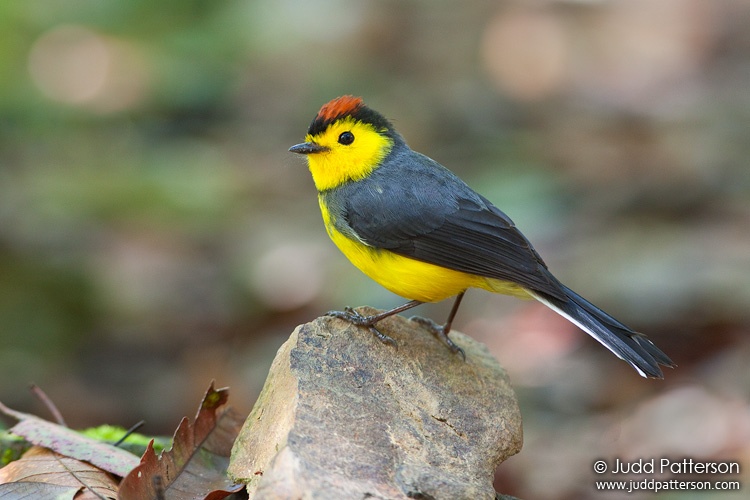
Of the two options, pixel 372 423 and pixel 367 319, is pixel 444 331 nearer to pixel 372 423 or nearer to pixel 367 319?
pixel 367 319

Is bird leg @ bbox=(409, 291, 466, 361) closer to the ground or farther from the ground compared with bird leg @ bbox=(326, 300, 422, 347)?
Result: farther from the ground

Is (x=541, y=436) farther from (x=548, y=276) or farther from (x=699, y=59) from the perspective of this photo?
(x=699, y=59)

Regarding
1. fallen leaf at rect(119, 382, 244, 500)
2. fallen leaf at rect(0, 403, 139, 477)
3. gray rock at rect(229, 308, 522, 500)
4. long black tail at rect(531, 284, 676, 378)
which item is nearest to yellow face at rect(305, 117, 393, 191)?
gray rock at rect(229, 308, 522, 500)

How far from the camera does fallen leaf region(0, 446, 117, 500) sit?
125 inches

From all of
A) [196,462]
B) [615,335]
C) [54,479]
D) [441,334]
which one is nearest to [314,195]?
[441,334]

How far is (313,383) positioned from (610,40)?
11.1m

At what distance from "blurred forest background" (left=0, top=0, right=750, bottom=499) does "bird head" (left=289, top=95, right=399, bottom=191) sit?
1.20 metres

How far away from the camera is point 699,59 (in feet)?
42.5

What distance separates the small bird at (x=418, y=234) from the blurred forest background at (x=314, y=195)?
4.08 ft

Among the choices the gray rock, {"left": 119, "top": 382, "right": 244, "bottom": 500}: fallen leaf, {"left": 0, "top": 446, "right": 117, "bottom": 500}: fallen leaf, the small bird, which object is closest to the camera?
the gray rock

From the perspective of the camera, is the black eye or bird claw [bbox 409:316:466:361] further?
the black eye

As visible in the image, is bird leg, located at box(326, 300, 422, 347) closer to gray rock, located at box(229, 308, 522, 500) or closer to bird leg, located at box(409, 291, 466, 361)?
gray rock, located at box(229, 308, 522, 500)

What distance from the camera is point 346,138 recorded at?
4492 millimetres

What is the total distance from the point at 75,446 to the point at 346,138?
1923 millimetres
